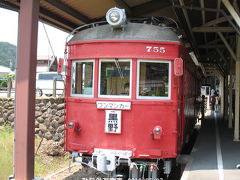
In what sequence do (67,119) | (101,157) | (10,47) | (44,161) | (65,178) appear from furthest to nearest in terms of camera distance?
1. (10,47)
2. (44,161)
3. (65,178)
4. (67,119)
5. (101,157)

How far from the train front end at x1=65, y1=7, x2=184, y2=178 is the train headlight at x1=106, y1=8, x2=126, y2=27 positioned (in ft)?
0.48

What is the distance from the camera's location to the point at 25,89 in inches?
212

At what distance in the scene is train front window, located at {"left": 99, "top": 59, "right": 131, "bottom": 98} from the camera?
559 centimetres

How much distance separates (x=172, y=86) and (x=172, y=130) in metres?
0.76

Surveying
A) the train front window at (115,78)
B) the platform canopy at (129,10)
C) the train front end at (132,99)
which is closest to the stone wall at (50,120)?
the platform canopy at (129,10)

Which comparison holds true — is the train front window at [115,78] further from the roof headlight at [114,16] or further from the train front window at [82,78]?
the roof headlight at [114,16]

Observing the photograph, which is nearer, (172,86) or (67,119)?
(172,86)

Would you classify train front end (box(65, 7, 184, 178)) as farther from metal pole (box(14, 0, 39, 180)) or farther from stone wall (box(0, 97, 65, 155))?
stone wall (box(0, 97, 65, 155))

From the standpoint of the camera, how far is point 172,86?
5.58m

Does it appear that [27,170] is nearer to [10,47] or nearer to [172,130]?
[172,130]

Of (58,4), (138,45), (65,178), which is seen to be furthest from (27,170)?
(58,4)

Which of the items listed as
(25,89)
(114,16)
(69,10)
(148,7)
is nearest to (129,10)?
(148,7)

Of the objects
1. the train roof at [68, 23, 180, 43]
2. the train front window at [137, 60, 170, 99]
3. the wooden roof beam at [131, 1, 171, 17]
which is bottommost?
the train front window at [137, 60, 170, 99]

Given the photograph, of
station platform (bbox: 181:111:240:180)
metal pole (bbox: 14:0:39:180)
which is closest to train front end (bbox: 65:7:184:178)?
station platform (bbox: 181:111:240:180)
